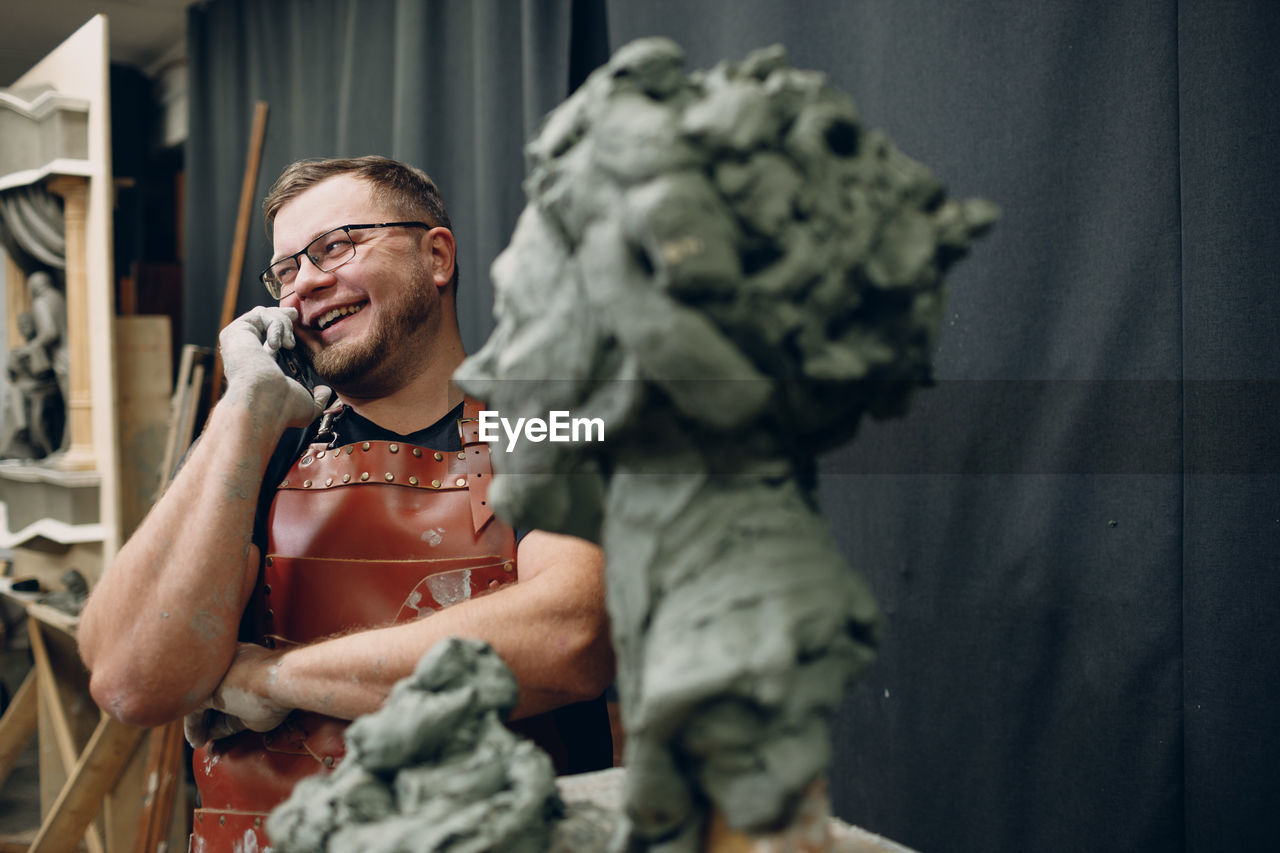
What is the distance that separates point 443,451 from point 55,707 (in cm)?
173

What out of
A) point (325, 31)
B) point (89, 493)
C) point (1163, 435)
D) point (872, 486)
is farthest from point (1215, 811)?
point (325, 31)

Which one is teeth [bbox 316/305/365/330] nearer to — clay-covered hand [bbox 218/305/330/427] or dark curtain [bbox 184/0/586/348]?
clay-covered hand [bbox 218/305/330/427]

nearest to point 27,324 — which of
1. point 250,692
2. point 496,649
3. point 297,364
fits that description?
point 297,364

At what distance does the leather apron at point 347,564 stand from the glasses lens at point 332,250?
275mm

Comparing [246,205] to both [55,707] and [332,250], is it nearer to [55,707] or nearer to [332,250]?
[332,250]

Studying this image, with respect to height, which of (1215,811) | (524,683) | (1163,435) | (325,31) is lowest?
(1215,811)

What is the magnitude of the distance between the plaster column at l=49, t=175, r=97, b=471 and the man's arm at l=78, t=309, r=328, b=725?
1.52m

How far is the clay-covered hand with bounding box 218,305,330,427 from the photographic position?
4.31 feet

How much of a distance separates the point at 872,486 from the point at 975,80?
2.23 ft

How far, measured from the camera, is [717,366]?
0.66 metres

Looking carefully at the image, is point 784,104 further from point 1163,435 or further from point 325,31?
point 325,31

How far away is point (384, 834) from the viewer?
73cm

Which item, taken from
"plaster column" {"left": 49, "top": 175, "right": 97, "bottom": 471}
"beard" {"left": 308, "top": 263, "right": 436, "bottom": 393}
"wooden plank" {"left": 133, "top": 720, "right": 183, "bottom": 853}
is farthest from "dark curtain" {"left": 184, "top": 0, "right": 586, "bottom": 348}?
"wooden plank" {"left": 133, "top": 720, "right": 183, "bottom": 853}

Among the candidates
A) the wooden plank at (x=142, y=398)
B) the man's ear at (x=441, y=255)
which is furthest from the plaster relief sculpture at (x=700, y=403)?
the wooden plank at (x=142, y=398)
